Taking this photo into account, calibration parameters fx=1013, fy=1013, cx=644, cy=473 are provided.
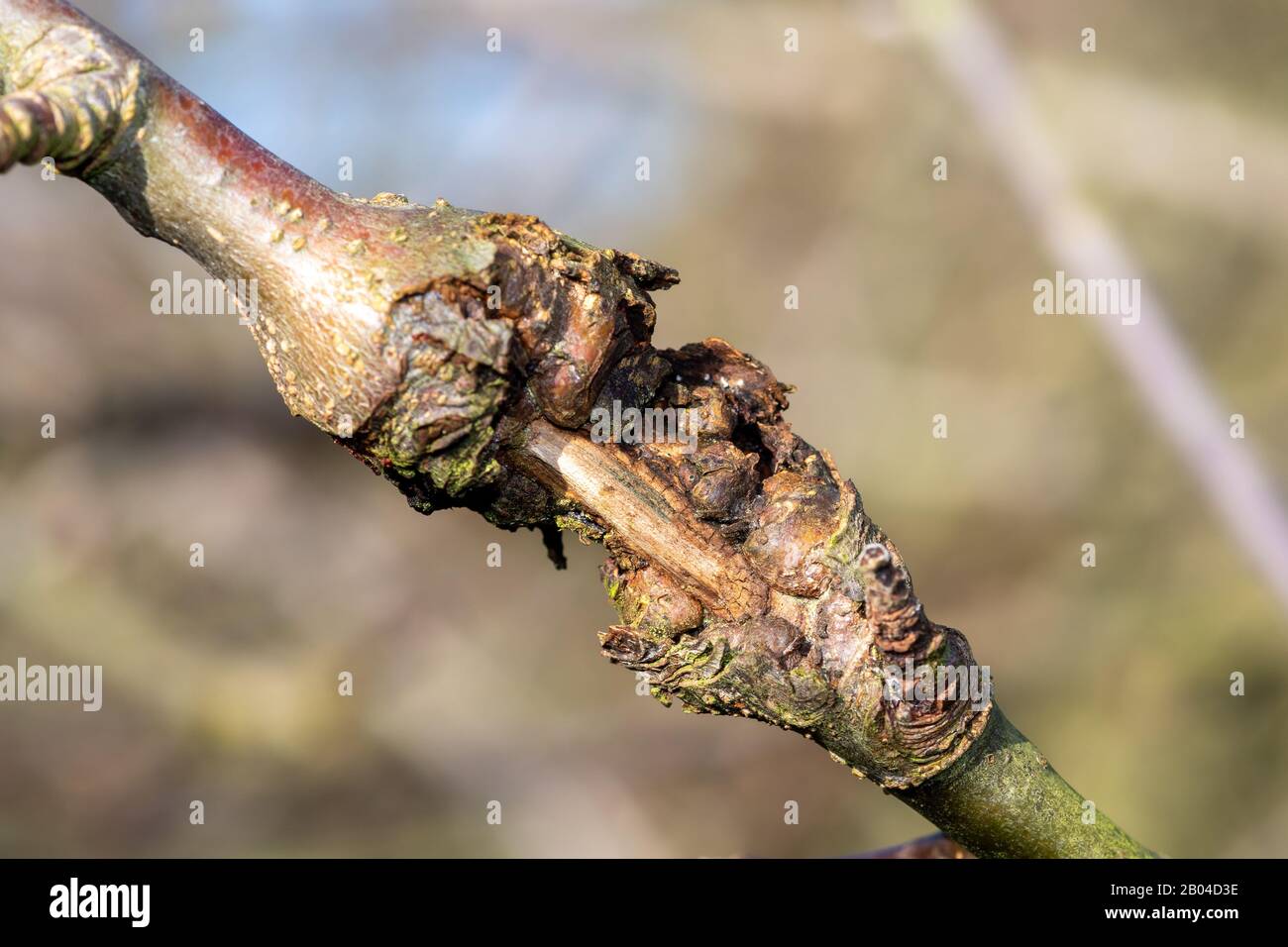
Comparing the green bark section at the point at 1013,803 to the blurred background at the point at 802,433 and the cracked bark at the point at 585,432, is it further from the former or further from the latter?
the blurred background at the point at 802,433

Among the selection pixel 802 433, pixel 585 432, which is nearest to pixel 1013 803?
pixel 585 432

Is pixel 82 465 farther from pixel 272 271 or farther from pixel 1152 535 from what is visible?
pixel 1152 535

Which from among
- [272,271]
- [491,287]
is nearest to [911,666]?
[491,287]

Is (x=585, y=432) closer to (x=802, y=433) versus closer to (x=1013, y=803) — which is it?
(x=1013, y=803)

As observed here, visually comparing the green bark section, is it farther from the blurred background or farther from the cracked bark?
the blurred background

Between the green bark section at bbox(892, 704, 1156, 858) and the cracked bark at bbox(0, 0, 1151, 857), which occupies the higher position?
the cracked bark at bbox(0, 0, 1151, 857)

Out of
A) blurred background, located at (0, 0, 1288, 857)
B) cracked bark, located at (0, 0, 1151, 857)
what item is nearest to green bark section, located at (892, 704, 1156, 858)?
cracked bark, located at (0, 0, 1151, 857)

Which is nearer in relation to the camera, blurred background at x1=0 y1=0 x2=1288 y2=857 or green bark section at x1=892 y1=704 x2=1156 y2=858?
green bark section at x1=892 y1=704 x2=1156 y2=858

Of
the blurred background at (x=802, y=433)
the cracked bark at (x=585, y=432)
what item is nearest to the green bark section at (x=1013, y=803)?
the cracked bark at (x=585, y=432)
